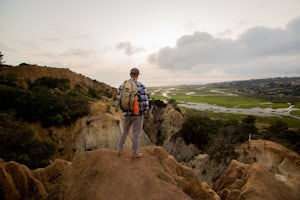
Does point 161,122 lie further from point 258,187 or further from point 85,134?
point 258,187

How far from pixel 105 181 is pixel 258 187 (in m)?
6.14

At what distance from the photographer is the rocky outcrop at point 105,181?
18.0ft

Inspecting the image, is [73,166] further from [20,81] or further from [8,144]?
Answer: [20,81]

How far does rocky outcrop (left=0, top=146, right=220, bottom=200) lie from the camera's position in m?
5.49

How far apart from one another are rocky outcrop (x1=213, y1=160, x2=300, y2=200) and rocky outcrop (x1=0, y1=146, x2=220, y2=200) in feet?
5.19

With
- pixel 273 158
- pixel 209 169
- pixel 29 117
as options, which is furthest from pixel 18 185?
pixel 273 158

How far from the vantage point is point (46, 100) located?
85.5 ft

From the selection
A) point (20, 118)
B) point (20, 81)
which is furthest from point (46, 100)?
point (20, 81)

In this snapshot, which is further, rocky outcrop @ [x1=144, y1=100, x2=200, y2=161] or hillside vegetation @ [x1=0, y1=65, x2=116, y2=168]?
rocky outcrop @ [x1=144, y1=100, x2=200, y2=161]

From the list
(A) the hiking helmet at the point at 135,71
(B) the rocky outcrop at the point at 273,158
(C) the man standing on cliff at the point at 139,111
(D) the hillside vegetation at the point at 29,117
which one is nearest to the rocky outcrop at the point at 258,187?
(C) the man standing on cliff at the point at 139,111

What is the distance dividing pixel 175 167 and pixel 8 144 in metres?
13.3

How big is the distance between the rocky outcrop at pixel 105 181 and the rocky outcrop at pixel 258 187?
1.58m

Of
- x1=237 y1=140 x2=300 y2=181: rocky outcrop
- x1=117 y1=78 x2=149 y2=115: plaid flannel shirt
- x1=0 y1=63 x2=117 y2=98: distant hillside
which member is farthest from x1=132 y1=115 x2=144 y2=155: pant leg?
x1=0 y1=63 x2=117 y2=98: distant hillside

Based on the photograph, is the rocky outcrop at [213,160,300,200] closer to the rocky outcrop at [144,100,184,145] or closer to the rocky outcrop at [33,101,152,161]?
the rocky outcrop at [33,101,152,161]
